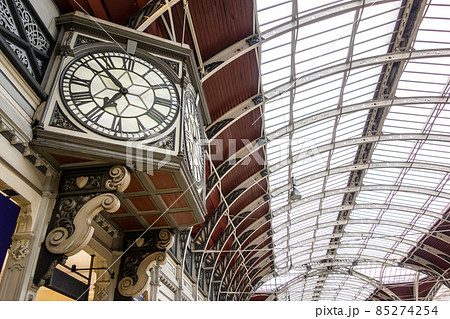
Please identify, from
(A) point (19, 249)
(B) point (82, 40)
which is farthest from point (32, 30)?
(A) point (19, 249)

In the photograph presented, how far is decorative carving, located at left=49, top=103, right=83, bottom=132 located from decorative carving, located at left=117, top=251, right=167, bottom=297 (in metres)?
3.49

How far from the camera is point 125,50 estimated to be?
20.8 ft

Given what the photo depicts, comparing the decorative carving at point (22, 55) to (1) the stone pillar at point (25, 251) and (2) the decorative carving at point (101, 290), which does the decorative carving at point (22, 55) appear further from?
(2) the decorative carving at point (101, 290)

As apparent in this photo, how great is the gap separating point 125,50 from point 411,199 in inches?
1278

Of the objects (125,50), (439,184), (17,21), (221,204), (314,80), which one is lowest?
(17,21)

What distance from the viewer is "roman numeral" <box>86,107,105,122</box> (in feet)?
18.1

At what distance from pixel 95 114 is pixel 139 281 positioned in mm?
3752

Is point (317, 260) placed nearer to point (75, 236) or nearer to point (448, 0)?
point (448, 0)

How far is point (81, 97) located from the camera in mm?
5641

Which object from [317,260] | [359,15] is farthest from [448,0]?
[317,260]

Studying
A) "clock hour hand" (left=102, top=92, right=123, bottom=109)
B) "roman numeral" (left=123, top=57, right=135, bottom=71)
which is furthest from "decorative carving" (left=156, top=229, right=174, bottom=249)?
"roman numeral" (left=123, top=57, right=135, bottom=71)

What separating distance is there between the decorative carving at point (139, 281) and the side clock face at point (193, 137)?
1.88m

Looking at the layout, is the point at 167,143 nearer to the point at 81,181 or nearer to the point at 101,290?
the point at 81,181

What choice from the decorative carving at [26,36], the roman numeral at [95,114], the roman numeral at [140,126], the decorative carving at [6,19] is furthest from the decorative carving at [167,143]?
the decorative carving at [6,19]
